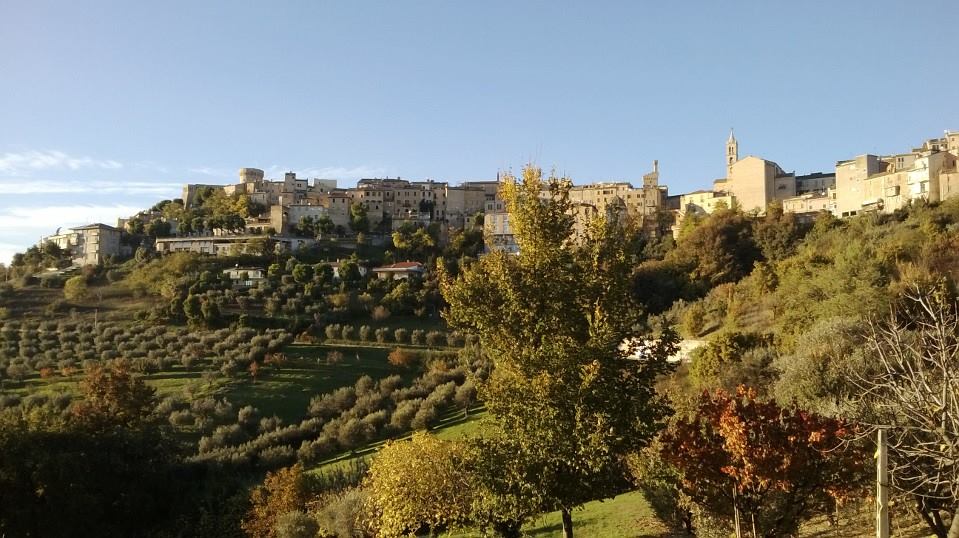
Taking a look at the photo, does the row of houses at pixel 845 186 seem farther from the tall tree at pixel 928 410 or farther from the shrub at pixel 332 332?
the tall tree at pixel 928 410

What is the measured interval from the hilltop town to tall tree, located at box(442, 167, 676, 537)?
4605cm

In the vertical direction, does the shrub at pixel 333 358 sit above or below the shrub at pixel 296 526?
above

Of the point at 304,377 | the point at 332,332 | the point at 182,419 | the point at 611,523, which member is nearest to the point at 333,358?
the point at 304,377

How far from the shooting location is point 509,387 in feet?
39.6

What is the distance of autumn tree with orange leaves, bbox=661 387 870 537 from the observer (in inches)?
448

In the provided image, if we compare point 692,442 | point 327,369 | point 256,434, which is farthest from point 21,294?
point 692,442

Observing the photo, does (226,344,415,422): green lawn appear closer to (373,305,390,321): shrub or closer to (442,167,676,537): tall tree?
(373,305,390,321): shrub

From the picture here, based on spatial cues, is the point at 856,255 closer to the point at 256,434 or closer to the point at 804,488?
the point at 804,488

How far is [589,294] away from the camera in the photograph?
12.3m

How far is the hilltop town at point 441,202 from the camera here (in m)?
62.9

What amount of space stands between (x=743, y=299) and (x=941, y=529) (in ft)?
99.2

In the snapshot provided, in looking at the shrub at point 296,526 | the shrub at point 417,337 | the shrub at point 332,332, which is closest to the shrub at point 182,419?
the shrub at point 296,526

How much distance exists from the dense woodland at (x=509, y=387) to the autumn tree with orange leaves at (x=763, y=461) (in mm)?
42

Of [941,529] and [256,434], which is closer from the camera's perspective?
[941,529]
